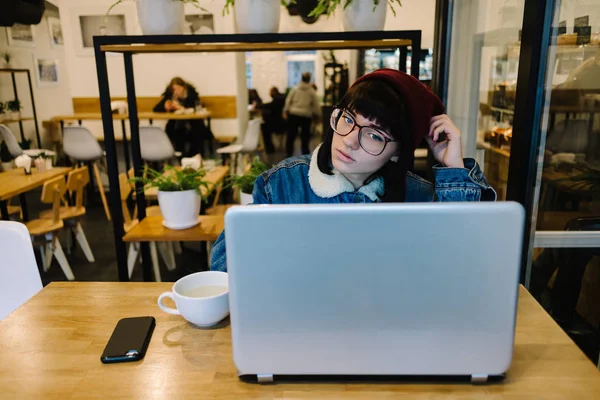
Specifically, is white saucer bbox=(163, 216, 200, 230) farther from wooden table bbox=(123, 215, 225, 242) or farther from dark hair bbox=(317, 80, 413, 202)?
dark hair bbox=(317, 80, 413, 202)

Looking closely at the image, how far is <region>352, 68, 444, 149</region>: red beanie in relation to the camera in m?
1.06

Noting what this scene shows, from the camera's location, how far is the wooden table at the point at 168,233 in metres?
2.05

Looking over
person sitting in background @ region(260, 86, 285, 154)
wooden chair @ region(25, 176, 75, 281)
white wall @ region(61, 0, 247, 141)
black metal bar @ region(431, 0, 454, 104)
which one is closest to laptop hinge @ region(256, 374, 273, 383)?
black metal bar @ region(431, 0, 454, 104)

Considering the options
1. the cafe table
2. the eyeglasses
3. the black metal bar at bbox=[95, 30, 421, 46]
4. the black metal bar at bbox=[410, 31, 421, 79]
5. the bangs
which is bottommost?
the cafe table

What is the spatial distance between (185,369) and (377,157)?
1.98 ft

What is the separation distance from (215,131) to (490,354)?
17.8ft

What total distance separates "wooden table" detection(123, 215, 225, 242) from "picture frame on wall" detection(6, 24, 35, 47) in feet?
17.4

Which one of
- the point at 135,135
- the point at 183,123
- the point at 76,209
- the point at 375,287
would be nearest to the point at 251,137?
the point at 183,123

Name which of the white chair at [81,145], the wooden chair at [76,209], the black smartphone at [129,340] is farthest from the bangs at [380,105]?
the white chair at [81,145]

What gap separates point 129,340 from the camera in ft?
2.82

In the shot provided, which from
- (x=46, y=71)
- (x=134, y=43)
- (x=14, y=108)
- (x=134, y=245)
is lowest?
(x=134, y=245)

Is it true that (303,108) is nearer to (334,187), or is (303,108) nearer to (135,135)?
(135,135)

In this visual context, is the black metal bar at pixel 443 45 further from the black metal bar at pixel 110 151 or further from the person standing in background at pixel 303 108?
the person standing in background at pixel 303 108

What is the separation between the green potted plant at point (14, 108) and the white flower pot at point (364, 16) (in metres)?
5.73
